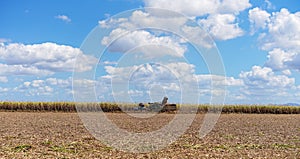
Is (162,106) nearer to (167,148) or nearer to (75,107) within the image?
(75,107)

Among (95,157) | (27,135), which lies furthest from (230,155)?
(27,135)

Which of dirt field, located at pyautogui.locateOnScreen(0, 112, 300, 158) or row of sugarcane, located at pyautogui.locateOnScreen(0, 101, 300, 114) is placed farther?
row of sugarcane, located at pyautogui.locateOnScreen(0, 101, 300, 114)

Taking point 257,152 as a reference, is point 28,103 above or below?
above

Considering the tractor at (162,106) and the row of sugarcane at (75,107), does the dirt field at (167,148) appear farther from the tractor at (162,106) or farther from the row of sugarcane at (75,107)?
the row of sugarcane at (75,107)

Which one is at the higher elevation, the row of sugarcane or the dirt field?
the row of sugarcane

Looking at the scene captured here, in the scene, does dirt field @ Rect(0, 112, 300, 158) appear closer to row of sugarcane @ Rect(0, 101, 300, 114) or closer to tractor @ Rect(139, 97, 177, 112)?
tractor @ Rect(139, 97, 177, 112)

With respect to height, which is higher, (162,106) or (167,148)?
(162,106)

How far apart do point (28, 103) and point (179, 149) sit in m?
21.3

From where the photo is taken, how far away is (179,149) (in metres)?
9.83

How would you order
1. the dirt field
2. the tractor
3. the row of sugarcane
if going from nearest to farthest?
the dirt field, the tractor, the row of sugarcane

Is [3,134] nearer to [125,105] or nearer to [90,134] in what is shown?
[90,134]

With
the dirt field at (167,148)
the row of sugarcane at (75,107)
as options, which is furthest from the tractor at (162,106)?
the dirt field at (167,148)

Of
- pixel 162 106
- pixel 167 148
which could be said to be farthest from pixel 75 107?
pixel 167 148

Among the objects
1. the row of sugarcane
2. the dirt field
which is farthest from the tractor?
the dirt field
